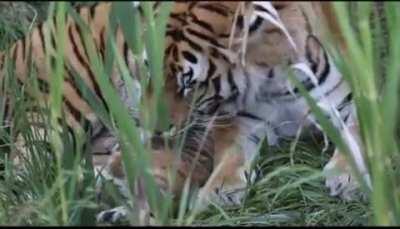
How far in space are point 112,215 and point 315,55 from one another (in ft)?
3.53

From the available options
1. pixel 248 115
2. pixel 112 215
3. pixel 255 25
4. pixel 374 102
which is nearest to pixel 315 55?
A: pixel 255 25

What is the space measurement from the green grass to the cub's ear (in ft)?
1.02

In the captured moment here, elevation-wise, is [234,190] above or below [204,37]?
below

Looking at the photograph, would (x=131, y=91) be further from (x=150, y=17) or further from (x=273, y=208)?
(x=273, y=208)

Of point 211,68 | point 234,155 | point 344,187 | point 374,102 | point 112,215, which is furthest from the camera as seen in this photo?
point 234,155

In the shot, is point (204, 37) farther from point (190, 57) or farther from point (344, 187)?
point (344, 187)

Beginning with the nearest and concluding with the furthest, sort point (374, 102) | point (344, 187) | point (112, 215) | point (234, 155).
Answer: point (374, 102), point (112, 215), point (344, 187), point (234, 155)

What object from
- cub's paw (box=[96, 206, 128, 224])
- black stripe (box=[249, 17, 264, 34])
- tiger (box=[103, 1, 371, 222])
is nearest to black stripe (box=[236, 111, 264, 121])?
tiger (box=[103, 1, 371, 222])

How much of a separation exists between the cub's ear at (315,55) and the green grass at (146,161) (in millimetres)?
309

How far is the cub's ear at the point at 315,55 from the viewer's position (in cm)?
305

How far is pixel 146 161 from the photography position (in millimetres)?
1750

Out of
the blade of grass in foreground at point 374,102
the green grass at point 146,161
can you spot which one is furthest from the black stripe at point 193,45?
the blade of grass in foreground at point 374,102

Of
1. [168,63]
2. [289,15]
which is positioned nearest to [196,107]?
[168,63]

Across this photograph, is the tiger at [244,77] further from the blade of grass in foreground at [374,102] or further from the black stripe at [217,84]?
the blade of grass in foreground at [374,102]
